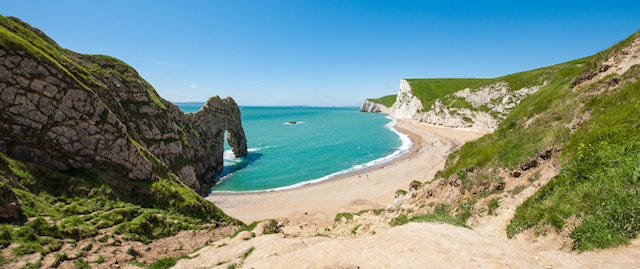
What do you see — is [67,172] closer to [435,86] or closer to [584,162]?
[584,162]

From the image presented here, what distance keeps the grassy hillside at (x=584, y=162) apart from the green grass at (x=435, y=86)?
425 feet

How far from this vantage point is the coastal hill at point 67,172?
50.4ft

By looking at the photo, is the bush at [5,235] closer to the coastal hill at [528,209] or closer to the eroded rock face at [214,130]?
the coastal hill at [528,209]

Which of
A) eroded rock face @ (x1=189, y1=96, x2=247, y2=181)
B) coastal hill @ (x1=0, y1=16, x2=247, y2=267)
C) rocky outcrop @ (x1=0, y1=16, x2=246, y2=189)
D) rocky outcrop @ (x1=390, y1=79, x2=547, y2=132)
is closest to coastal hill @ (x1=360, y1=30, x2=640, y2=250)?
coastal hill @ (x1=0, y1=16, x2=247, y2=267)

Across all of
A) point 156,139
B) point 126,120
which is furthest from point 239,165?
point 126,120

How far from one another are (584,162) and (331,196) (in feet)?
110

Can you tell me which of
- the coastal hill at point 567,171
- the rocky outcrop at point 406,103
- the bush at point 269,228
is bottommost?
the bush at point 269,228

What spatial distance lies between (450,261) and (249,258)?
8.92 m

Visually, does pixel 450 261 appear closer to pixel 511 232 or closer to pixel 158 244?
pixel 511 232

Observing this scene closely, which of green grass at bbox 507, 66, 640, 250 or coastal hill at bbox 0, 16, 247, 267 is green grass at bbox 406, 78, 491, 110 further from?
coastal hill at bbox 0, 16, 247, 267

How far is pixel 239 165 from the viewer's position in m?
64.7

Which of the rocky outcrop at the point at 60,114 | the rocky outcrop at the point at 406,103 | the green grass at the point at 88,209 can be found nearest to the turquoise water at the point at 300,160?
the rocky outcrop at the point at 60,114

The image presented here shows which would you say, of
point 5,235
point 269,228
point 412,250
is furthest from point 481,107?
point 5,235

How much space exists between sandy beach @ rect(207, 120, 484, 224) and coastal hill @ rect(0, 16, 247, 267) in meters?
11.0
